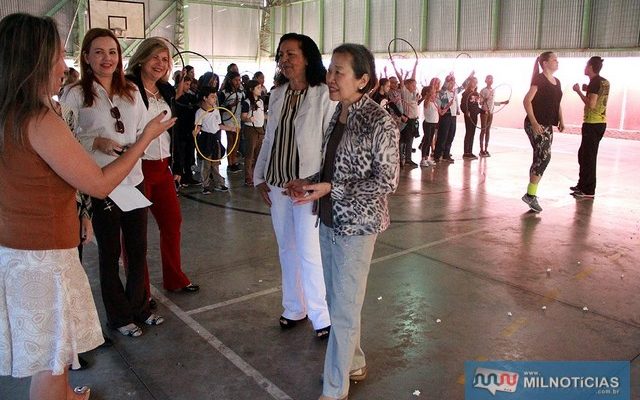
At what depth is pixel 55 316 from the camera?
2.16 metres

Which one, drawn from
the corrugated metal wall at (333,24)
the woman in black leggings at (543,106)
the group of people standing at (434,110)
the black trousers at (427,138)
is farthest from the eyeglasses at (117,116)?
the corrugated metal wall at (333,24)

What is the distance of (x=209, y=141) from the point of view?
8.13 metres

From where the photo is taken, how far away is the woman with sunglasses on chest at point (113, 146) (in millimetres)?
3219

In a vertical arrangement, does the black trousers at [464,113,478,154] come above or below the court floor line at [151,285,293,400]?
A: above

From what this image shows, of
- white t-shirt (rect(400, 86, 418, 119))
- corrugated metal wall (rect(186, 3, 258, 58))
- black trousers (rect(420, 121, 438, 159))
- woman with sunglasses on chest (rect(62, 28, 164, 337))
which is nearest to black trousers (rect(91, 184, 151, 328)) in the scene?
woman with sunglasses on chest (rect(62, 28, 164, 337))

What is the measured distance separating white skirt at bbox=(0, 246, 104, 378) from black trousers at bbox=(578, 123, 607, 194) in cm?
731

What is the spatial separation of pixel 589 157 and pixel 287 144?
5.91m

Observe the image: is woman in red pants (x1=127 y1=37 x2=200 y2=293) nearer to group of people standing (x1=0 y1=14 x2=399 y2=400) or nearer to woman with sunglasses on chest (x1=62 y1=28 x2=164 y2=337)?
group of people standing (x1=0 y1=14 x2=399 y2=400)

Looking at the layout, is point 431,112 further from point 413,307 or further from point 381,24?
point 381,24

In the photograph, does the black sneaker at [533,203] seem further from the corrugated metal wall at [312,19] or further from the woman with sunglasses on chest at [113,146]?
the corrugated metal wall at [312,19]

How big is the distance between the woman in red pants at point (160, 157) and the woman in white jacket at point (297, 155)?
0.74m

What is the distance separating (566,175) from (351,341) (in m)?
8.14

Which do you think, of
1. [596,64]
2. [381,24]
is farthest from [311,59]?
[381,24]

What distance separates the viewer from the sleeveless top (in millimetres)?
1993
